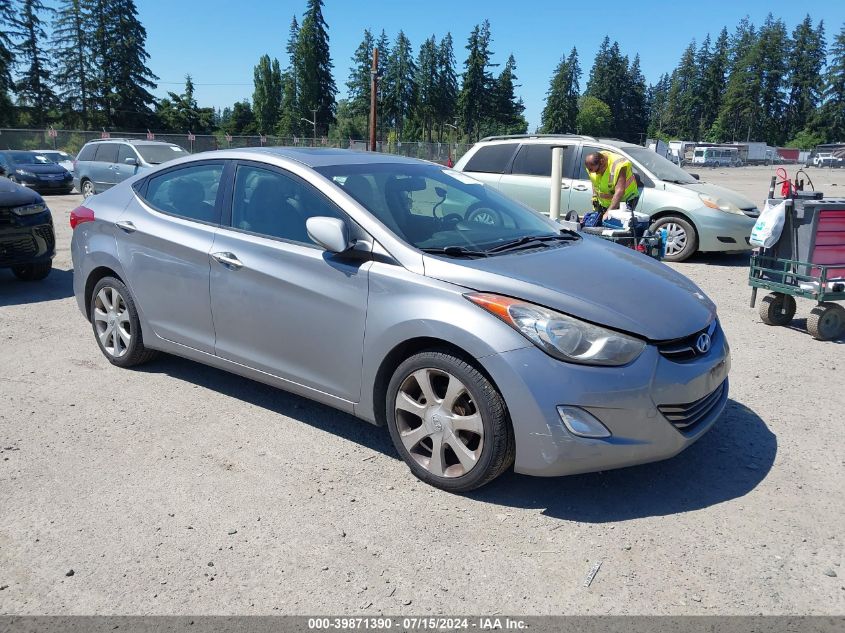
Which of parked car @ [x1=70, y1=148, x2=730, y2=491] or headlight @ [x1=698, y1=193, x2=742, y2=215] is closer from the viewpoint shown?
parked car @ [x1=70, y1=148, x2=730, y2=491]

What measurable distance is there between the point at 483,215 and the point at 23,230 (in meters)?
6.00

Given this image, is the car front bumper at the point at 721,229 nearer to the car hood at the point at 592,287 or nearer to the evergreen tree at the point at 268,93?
the car hood at the point at 592,287

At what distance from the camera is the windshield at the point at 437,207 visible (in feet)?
12.7

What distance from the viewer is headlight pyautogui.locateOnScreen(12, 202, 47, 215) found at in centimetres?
775

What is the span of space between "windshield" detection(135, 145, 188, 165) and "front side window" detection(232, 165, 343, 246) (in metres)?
13.7

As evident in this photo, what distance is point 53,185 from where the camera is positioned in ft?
71.3

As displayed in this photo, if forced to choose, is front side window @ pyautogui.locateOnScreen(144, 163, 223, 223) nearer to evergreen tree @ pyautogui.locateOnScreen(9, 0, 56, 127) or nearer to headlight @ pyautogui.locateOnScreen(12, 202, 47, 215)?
headlight @ pyautogui.locateOnScreen(12, 202, 47, 215)

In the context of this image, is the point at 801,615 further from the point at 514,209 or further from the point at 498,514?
the point at 514,209

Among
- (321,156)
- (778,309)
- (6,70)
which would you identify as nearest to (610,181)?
(778,309)

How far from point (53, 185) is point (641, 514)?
22.9 metres

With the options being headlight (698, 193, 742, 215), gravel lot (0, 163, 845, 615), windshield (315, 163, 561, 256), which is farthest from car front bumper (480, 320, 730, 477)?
headlight (698, 193, 742, 215)

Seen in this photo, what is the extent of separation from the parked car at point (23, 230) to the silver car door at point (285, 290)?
470 centimetres

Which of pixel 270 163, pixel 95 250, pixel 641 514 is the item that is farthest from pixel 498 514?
pixel 95 250

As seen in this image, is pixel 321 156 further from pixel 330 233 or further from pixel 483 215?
pixel 483 215
